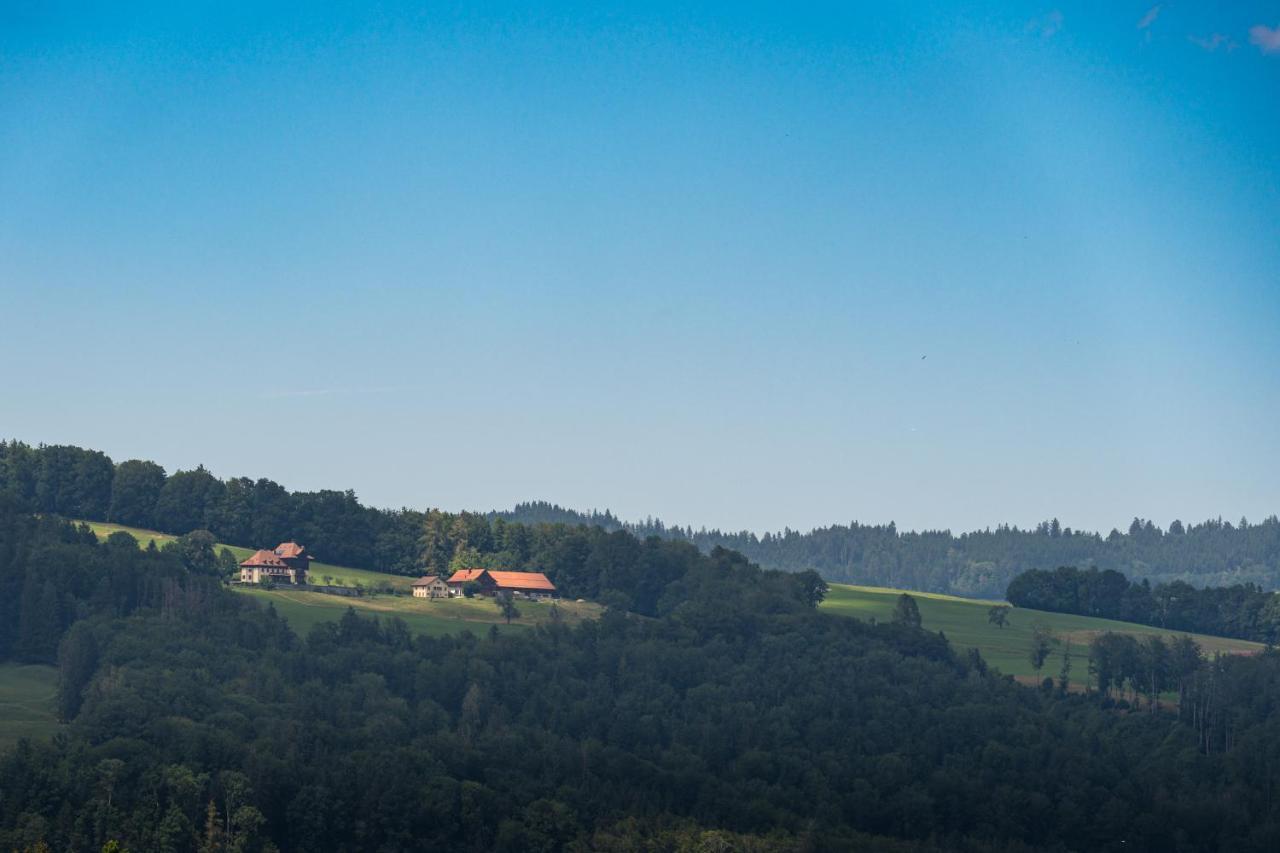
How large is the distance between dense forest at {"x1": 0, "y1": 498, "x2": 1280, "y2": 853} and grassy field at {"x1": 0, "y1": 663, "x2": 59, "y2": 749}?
7.75 ft

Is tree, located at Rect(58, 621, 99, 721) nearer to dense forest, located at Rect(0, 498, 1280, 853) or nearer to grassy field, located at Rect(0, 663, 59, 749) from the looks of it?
dense forest, located at Rect(0, 498, 1280, 853)

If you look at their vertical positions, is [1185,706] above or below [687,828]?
above

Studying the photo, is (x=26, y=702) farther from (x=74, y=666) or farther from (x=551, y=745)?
(x=551, y=745)

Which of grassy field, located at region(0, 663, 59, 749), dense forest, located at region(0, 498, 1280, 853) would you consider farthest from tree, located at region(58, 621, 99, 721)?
grassy field, located at region(0, 663, 59, 749)

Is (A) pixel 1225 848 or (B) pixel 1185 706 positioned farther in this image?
(B) pixel 1185 706

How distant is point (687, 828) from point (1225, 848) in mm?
46242

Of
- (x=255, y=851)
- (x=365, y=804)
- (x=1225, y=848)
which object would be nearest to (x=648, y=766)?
(x=365, y=804)

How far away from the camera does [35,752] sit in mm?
129875

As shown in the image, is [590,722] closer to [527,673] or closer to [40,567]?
[527,673]

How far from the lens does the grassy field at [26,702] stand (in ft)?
468

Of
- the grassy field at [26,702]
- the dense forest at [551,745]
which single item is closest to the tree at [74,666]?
the dense forest at [551,745]

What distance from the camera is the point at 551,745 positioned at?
157m

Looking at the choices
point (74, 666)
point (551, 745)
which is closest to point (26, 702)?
point (74, 666)

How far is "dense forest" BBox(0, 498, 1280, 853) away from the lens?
433 feet
